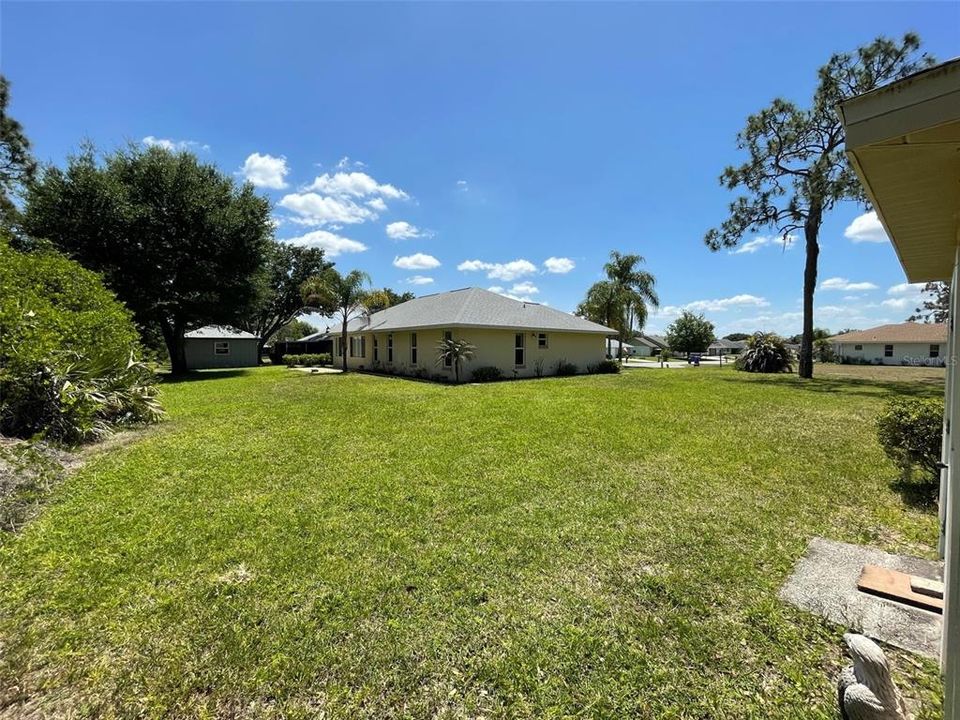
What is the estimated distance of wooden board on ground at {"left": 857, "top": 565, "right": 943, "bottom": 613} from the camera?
2.87 metres

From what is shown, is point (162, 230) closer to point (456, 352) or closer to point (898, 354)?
point (456, 352)

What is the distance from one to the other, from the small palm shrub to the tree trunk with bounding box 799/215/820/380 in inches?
175

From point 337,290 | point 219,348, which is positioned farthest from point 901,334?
point 219,348

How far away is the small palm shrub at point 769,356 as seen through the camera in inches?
988

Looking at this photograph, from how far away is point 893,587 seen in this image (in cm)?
308

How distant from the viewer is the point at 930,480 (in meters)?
5.48

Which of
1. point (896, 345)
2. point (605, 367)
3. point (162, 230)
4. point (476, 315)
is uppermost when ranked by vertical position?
point (162, 230)

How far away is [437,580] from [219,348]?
3487cm

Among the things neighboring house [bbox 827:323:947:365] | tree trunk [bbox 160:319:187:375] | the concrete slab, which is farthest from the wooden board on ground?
neighboring house [bbox 827:323:947:365]

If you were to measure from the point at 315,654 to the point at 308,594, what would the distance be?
63 cm

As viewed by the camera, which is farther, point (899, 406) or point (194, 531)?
point (899, 406)

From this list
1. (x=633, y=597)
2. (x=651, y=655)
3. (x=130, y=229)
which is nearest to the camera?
(x=651, y=655)

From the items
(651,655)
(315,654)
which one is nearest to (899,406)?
(651,655)

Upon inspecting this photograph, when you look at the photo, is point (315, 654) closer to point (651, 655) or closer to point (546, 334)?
point (651, 655)
